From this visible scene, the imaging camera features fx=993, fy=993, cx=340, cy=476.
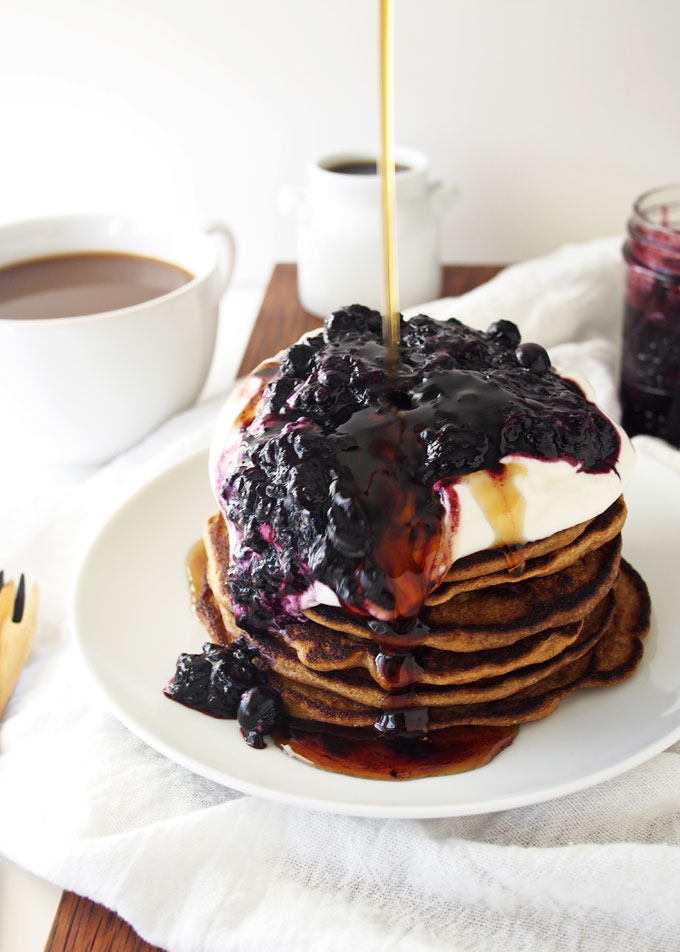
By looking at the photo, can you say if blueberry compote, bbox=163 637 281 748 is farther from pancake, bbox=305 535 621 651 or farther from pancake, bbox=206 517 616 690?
pancake, bbox=305 535 621 651

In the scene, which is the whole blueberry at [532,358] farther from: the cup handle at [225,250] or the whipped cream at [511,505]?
the cup handle at [225,250]

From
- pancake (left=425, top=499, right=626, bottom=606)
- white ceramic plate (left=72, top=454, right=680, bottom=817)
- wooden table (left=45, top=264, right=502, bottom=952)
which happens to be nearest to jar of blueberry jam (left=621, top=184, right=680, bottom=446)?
white ceramic plate (left=72, top=454, right=680, bottom=817)

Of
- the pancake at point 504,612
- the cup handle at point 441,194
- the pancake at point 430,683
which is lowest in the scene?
the pancake at point 430,683

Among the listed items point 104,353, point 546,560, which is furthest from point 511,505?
point 104,353

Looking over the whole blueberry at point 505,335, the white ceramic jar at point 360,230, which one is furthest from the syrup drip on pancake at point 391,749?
the white ceramic jar at point 360,230

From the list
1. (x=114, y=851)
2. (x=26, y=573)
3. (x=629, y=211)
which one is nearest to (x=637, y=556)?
(x=114, y=851)

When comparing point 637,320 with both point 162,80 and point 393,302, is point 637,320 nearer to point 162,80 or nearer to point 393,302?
point 393,302
